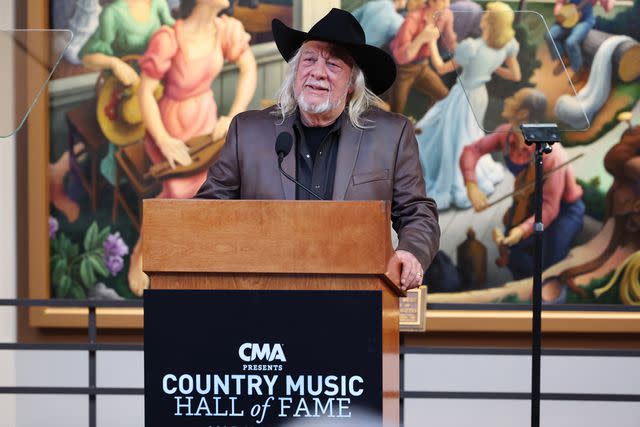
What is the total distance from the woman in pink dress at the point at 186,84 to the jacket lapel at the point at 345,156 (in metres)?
2.28

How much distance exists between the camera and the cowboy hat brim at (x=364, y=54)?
2814 millimetres

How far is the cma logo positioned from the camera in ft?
6.30

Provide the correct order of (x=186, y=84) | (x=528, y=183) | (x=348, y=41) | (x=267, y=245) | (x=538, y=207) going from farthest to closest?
(x=186, y=84) → (x=528, y=183) → (x=538, y=207) → (x=348, y=41) → (x=267, y=245)

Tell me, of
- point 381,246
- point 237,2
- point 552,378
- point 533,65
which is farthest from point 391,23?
point 381,246

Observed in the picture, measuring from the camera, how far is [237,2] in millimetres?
5016

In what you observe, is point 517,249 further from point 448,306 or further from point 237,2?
point 237,2

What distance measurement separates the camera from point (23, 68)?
4.01m

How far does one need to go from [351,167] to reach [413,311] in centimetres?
136

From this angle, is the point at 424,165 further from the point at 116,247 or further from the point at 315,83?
the point at 315,83

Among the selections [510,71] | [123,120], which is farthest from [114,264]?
[510,71]

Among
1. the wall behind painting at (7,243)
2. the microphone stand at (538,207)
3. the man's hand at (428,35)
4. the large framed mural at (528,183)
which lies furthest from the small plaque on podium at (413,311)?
the wall behind painting at (7,243)

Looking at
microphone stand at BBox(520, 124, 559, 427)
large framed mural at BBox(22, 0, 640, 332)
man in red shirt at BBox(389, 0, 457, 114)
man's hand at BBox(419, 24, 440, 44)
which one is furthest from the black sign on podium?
man's hand at BBox(419, 24, 440, 44)

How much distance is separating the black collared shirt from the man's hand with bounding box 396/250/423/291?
49 cm

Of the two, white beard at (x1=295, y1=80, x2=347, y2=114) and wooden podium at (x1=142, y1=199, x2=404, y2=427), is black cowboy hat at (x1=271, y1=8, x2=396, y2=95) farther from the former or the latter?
wooden podium at (x1=142, y1=199, x2=404, y2=427)
